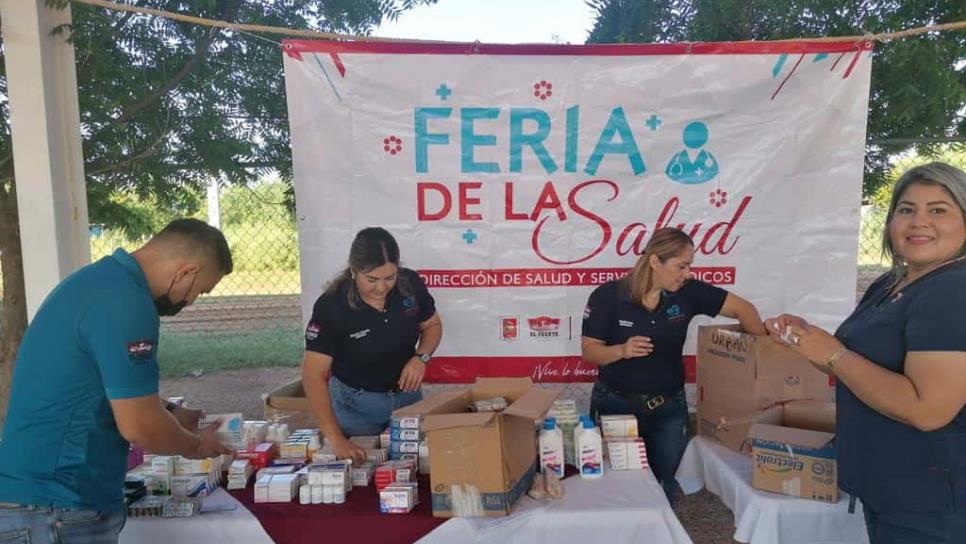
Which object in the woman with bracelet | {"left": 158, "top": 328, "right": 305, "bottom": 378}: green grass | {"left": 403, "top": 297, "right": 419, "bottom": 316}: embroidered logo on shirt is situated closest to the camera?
the woman with bracelet

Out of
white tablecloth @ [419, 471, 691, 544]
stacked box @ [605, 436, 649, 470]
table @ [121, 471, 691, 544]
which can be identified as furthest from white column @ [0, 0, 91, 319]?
stacked box @ [605, 436, 649, 470]

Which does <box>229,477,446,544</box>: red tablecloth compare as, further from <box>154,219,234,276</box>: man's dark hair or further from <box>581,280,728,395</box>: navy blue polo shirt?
<box>581,280,728,395</box>: navy blue polo shirt

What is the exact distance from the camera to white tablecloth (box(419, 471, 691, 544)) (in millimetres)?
1910

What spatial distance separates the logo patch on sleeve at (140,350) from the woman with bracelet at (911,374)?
1.65m

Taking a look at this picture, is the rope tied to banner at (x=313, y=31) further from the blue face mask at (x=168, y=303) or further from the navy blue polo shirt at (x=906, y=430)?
the navy blue polo shirt at (x=906, y=430)

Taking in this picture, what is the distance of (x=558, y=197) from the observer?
3.44 metres

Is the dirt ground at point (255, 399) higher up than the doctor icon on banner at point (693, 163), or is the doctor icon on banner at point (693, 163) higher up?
the doctor icon on banner at point (693, 163)

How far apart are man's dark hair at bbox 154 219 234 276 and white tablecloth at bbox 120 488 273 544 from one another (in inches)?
29.6

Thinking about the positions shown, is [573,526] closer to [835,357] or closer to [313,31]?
[835,357]

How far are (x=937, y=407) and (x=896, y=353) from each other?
170 mm

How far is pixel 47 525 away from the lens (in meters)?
1.62

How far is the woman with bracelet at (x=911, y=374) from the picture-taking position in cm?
152

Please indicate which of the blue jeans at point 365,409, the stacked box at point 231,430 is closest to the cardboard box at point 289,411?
the blue jeans at point 365,409

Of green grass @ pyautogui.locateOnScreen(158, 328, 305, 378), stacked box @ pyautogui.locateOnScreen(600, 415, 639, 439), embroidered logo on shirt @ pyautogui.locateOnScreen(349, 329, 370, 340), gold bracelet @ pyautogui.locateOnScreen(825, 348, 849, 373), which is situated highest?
gold bracelet @ pyautogui.locateOnScreen(825, 348, 849, 373)
